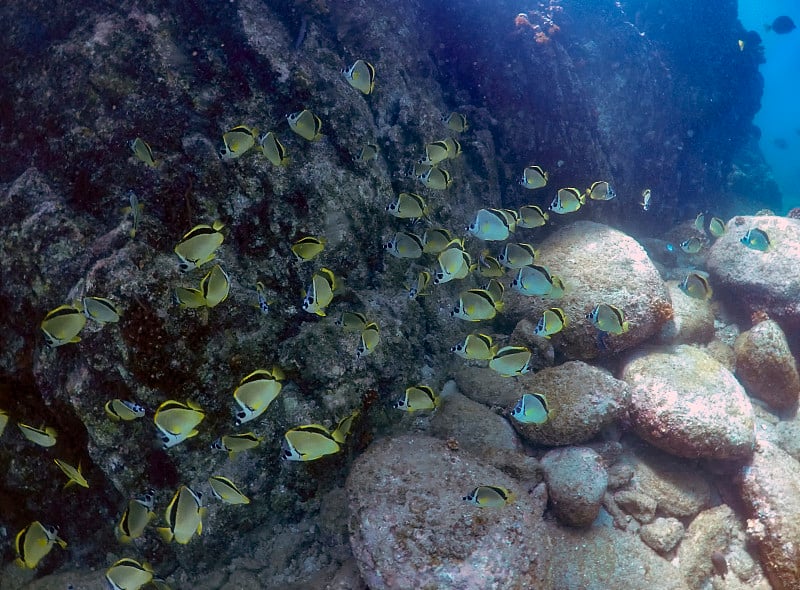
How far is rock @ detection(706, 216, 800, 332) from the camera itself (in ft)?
26.0

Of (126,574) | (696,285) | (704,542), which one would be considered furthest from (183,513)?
(696,285)

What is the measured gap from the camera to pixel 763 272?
8141mm

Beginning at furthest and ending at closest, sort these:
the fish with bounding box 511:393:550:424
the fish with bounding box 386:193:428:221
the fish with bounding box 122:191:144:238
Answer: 1. the fish with bounding box 386:193:428:221
2. the fish with bounding box 511:393:550:424
3. the fish with bounding box 122:191:144:238

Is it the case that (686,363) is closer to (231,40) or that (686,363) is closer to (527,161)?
(527,161)

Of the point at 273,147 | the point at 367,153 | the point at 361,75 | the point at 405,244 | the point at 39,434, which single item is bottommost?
the point at 39,434

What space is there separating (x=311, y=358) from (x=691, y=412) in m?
4.60

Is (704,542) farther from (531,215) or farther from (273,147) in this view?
(273,147)

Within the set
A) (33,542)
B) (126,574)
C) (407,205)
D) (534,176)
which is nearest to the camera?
(126,574)

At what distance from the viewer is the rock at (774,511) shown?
5.31 m

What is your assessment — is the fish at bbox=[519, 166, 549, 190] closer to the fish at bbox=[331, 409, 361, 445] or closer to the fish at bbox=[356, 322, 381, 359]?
the fish at bbox=[356, 322, 381, 359]

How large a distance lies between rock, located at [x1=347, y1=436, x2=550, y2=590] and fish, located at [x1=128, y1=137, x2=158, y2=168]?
11.4 feet

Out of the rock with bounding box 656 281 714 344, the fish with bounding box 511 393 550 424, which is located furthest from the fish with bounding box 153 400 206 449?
the rock with bounding box 656 281 714 344

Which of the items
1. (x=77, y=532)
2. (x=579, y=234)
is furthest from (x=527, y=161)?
(x=77, y=532)

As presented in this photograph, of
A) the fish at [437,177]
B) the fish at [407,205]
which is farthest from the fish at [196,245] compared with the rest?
the fish at [437,177]
